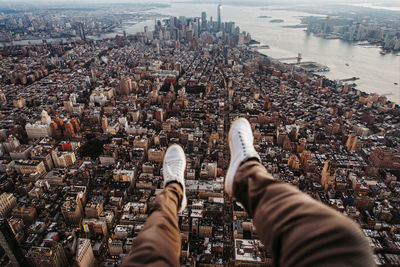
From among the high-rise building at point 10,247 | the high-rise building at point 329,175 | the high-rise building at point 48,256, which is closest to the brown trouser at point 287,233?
the high-rise building at point 48,256

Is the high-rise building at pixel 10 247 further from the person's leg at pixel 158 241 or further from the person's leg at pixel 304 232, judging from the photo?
the person's leg at pixel 304 232

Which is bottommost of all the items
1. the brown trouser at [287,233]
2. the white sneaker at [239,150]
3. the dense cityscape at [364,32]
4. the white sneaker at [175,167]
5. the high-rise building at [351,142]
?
the high-rise building at [351,142]

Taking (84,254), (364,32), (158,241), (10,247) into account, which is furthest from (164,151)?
(364,32)

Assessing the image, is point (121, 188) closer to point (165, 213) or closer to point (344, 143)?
point (165, 213)

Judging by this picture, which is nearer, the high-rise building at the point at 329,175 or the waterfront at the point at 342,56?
the high-rise building at the point at 329,175

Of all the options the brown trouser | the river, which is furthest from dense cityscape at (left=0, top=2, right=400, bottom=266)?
the brown trouser

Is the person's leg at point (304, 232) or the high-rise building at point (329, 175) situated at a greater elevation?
the person's leg at point (304, 232)
